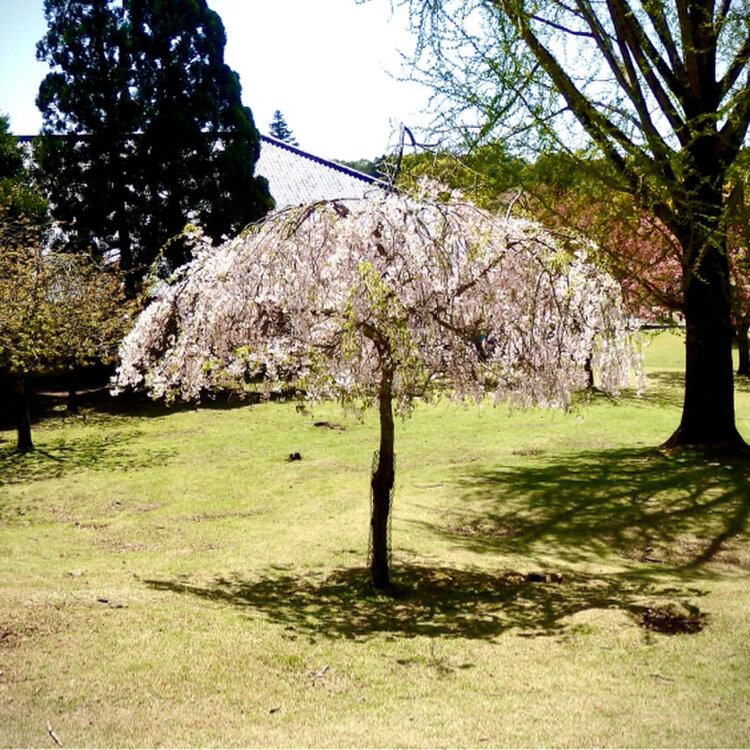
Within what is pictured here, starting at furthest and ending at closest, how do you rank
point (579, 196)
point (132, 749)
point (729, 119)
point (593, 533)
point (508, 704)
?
point (579, 196) → point (729, 119) → point (593, 533) → point (508, 704) → point (132, 749)

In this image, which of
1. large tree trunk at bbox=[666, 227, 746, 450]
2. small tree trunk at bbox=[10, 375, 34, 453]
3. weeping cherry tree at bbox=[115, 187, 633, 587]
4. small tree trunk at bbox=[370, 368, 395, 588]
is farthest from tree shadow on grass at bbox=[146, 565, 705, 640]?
small tree trunk at bbox=[10, 375, 34, 453]

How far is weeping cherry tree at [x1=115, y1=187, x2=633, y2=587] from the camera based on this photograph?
6.93 meters

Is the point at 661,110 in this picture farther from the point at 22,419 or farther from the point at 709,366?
the point at 22,419

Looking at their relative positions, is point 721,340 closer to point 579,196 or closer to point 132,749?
point 579,196

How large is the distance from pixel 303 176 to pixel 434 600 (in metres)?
25.1

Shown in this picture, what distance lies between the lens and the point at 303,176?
30.8 metres

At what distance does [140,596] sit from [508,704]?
355 cm

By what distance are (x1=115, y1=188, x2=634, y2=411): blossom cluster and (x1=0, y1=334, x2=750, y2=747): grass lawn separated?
1923mm

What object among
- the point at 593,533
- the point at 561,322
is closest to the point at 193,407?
the point at 593,533

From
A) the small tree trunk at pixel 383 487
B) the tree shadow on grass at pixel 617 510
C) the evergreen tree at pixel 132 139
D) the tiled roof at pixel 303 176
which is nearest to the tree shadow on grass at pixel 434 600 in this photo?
the small tree trunk at pixel 383 487

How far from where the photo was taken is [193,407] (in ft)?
71.0

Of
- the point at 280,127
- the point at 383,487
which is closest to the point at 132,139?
the point at 383,487

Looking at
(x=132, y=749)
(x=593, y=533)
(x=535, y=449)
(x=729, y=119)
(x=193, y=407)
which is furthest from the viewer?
(x=193, y=407)

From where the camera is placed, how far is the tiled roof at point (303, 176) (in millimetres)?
29891
